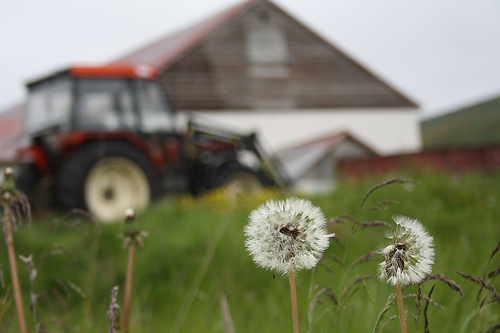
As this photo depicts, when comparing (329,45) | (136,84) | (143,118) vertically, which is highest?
(329,45)

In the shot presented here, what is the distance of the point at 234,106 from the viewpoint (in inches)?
783

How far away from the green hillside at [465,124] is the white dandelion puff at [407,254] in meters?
61.7

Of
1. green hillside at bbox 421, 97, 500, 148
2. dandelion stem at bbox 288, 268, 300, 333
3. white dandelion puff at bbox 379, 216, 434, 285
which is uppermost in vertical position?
green hillside at bbox 421, 97, 500, 148

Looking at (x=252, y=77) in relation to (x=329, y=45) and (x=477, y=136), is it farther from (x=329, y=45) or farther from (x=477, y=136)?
(x=477, y=136)

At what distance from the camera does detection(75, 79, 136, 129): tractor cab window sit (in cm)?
779

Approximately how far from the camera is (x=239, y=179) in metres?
8.62

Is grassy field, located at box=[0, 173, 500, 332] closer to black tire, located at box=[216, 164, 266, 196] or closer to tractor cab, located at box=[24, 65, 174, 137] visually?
black tire, located at box=[216, 164, 266, 196]

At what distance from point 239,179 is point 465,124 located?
70700 mm

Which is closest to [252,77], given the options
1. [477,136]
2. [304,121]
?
[304,121]

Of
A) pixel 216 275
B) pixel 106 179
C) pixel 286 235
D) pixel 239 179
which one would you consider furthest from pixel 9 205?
pixel 239 179

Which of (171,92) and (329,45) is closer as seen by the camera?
(171,92)

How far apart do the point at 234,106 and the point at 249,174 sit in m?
11.5

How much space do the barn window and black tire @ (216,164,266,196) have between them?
12.6 metres

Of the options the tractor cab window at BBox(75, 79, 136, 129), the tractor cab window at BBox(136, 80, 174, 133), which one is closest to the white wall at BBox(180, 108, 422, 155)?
the tractor cab window at BBox(136, 80, 174, 133)
